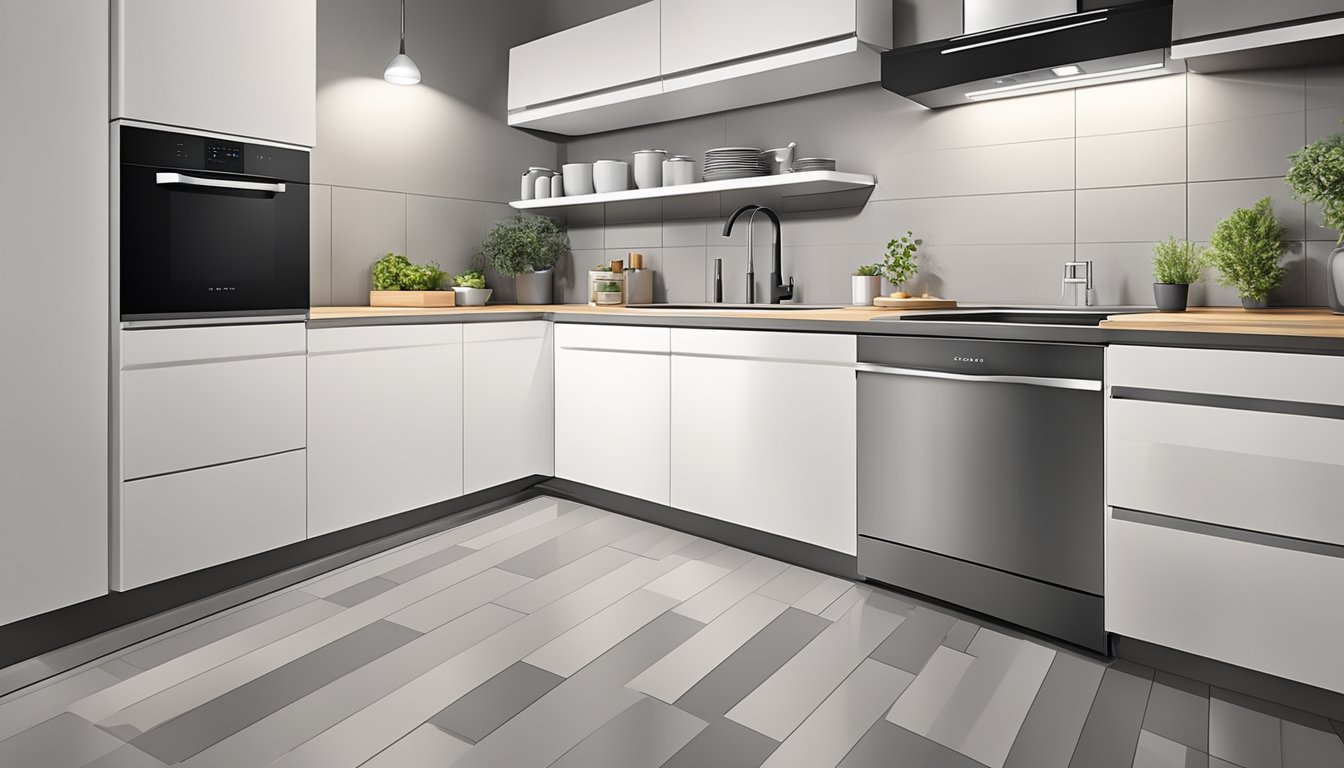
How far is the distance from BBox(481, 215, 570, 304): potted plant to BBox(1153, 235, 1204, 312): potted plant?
2673mm

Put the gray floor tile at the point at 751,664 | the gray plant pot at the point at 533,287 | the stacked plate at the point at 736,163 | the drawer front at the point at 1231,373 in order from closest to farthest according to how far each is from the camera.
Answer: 1. the drawer front at the point at 1231,373
2. the gray floor tile at the point at 751,664
3. the stacked plate at the point at 736,163
4. the gray plant pot at the point at 533,287

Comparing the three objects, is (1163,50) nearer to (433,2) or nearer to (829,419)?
(829,419)

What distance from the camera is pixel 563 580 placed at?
272cm

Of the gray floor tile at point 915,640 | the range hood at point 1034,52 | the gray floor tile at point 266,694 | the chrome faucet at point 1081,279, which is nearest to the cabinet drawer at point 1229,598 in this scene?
the gray floor tile at point 915,640

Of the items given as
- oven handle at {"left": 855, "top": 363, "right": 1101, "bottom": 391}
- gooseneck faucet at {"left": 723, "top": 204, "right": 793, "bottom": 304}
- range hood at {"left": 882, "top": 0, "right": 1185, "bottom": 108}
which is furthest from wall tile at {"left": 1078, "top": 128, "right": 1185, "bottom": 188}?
gooseneck faucet at {"left": 723, "top": 204, "right": 793, "bottom": 304}

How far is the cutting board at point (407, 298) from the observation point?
362 centimetres

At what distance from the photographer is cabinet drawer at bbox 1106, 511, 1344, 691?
180 cm

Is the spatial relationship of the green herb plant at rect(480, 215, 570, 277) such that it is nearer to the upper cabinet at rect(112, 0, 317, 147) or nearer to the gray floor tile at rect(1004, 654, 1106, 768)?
the upper cabinet at rect(112, 0, 317, 147)

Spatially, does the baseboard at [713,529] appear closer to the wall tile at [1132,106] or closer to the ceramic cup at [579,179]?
the ceramic cup at [579,179]

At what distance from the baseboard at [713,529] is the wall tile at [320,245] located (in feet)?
4.11

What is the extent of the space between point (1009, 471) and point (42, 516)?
2517mm

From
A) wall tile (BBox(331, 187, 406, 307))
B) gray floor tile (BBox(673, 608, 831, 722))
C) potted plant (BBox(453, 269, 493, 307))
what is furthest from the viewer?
potted plant (BBox(453, 269, 493, 307))

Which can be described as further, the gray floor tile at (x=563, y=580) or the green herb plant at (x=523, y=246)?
the green herb plant at (x=523, y=246)

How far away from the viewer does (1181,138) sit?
2.65 meters
